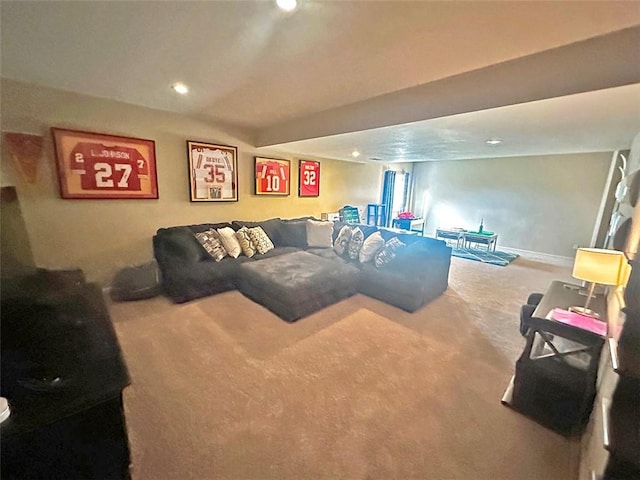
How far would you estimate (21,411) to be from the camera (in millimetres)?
707

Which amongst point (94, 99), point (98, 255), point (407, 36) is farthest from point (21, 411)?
point (94, 99)

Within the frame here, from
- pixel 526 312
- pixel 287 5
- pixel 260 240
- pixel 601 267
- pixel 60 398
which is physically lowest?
pixel 526 312

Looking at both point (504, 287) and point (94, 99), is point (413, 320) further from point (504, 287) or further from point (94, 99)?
point (94, 99)

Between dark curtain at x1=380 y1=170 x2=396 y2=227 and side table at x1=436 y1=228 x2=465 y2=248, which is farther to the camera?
dark curtain at x1=380 y1=170 x2=396 y2=227

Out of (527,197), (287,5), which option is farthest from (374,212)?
(287,5)

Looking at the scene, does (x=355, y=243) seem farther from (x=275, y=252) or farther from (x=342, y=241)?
(x=275, y=252)

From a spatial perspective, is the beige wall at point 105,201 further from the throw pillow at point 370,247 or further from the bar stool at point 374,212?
the bar stool at point 374,212

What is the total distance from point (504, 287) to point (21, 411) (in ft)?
16.0

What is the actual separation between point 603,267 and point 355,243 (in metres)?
2.56

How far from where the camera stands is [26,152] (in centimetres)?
258

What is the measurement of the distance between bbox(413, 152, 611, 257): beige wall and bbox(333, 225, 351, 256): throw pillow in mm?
4428

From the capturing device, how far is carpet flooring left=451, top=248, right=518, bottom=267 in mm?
5199

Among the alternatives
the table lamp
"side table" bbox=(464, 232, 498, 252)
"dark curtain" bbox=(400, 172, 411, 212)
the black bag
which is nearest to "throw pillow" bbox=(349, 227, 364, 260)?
the table lamp

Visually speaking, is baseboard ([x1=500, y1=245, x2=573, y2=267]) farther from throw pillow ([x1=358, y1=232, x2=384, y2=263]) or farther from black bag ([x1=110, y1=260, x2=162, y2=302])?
black bag ([x1=110, y1=260, x2=162, y2=302])
